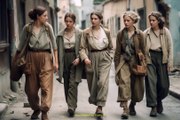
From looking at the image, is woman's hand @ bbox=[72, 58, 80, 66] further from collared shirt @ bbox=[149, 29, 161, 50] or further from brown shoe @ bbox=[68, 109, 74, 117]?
collared shirt @ bbox=[149, 29, 161, 50]

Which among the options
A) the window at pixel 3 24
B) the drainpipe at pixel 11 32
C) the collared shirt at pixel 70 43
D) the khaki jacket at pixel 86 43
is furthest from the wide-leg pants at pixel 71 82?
the drainpipe at pixel 11 32

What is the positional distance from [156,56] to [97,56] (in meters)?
1.08

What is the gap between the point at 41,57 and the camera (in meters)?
7.13

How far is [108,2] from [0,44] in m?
26.6

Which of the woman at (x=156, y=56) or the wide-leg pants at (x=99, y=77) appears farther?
the woman at (x=156, y=56)

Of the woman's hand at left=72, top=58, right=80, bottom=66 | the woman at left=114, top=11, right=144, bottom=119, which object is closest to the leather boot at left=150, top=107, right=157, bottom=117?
the woman at left=114, top=11, right=144, bottom=119

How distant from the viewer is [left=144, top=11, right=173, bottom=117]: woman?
25.5 ft

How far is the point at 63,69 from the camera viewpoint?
780 centimetres

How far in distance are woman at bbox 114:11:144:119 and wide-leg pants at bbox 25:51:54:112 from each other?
4.14 feet

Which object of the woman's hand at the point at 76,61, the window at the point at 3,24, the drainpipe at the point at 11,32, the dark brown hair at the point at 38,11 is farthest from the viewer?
the drainpipe at the point at 11,32

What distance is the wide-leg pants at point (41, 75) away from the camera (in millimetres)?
7121

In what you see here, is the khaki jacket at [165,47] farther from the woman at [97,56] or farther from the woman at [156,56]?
the woman at [97,56]

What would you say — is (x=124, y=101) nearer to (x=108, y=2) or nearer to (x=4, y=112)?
(x=4, y=112)

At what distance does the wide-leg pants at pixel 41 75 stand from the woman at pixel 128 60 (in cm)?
126
